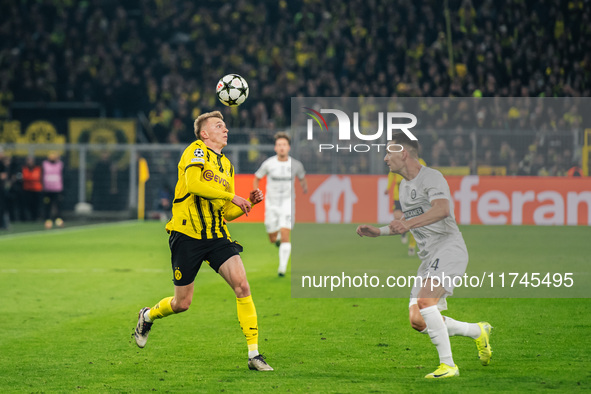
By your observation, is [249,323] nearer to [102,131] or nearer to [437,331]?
[437,331]

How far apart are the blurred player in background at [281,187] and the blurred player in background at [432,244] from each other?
250 inches

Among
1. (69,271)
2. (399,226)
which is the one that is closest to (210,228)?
(399,226)

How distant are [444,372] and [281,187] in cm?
786

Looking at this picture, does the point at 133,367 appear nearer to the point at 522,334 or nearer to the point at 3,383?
the point at 3,383

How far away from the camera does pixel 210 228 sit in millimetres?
6742

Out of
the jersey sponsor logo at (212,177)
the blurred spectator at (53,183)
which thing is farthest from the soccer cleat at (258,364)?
the blurred spectator at (53,183)

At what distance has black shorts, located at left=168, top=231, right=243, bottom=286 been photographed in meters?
6.71

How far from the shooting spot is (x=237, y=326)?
881 cm

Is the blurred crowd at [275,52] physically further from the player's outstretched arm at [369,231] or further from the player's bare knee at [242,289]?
the player's bare knee at [242,289]

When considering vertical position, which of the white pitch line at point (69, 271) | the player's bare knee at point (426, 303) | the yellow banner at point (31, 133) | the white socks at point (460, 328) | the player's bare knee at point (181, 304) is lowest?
the white pitch line at point (69, 271)

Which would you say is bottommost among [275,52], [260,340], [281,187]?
[260,340]

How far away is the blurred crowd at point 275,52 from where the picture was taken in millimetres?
24922

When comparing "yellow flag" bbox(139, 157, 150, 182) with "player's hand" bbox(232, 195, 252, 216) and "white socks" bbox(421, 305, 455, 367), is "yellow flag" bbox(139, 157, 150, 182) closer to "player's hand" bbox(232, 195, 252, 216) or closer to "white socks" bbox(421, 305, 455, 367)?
"player's hand" bbox(232, 195, 252, 216)

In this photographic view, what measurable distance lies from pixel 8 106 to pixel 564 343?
24481mm
